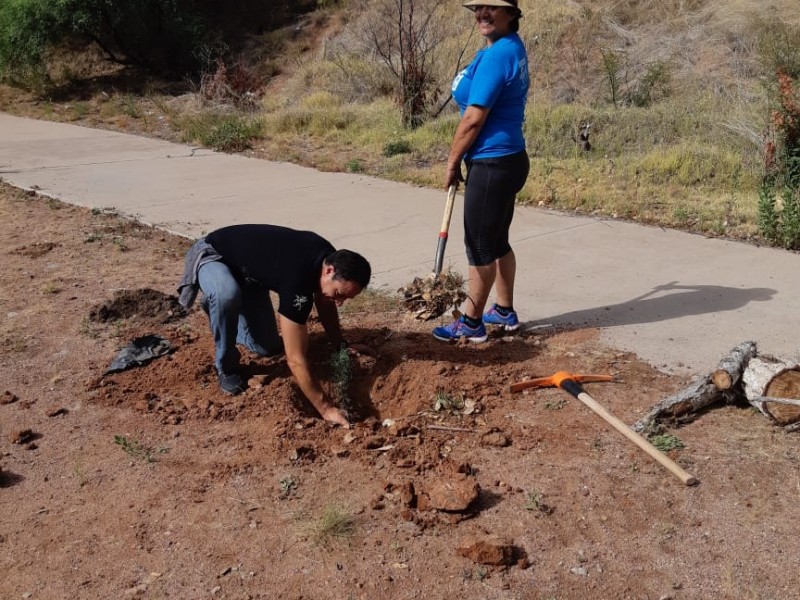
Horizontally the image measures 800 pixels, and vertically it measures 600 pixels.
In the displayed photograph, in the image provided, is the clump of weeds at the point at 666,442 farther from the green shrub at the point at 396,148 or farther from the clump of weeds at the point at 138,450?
the green shrub at the point at 396,148

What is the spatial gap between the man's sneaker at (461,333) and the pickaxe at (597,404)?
2.08ft

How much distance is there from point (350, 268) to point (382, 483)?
37.8 inches

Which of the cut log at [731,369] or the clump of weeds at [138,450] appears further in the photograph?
the cut log at [731,369]

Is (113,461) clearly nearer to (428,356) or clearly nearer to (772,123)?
(428,356)

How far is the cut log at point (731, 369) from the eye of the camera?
13.4ft

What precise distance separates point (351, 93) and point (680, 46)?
5434 millimetres

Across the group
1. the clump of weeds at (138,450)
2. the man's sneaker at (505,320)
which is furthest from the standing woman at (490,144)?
the clump of weeds at (138,450)

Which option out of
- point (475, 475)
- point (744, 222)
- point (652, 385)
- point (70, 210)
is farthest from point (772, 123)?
point (70, 210)

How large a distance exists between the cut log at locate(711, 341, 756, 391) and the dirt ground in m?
0.18

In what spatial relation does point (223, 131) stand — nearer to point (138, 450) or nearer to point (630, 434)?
point (138, 450)

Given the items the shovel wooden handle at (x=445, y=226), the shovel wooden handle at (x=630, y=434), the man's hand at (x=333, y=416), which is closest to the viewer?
the shovel wooden handle at (x=630, y=434)

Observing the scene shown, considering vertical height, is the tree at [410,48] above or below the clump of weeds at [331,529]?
above

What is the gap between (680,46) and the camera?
43.9ft

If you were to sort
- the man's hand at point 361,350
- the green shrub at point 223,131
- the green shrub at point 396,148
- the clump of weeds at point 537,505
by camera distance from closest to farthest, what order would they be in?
the clump of weeds at point 537,505
the man's hand at point 361,350
the green shrub at point 396,148
the green shrub at point 223,131
